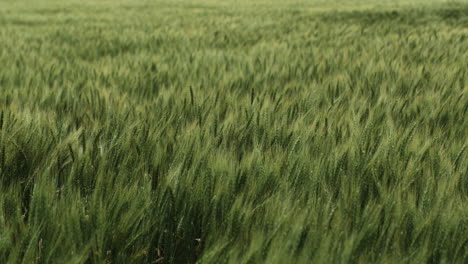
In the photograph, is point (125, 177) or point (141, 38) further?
point (141, 38)

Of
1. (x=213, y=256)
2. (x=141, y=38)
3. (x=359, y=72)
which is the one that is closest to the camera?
(x=213, y=256)

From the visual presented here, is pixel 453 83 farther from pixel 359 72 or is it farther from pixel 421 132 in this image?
pixel 421 132

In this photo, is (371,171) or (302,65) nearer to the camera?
(371,171)

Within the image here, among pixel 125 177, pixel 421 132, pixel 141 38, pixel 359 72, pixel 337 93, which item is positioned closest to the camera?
pixel 125 177

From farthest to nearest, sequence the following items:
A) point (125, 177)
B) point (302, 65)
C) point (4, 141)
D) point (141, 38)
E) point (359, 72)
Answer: point (141, 38), point (302, 65), point (359, 72), point (4, 141), point (125, 177)

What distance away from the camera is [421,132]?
1.06m

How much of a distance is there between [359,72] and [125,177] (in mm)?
1524

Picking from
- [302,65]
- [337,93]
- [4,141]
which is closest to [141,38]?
[302,65]

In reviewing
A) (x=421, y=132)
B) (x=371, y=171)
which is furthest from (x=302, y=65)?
(x=371, y=171)

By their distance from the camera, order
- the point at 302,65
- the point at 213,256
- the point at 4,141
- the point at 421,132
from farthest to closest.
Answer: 1. the point at 302,65
2. the point at 421,132
3. the point at 4,141
4. the point at 213,256

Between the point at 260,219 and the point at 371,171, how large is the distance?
10.3 inches

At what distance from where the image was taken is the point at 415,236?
0.57 metres

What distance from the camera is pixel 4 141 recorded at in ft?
2.80

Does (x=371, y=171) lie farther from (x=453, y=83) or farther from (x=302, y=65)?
(x=302, y=65)
